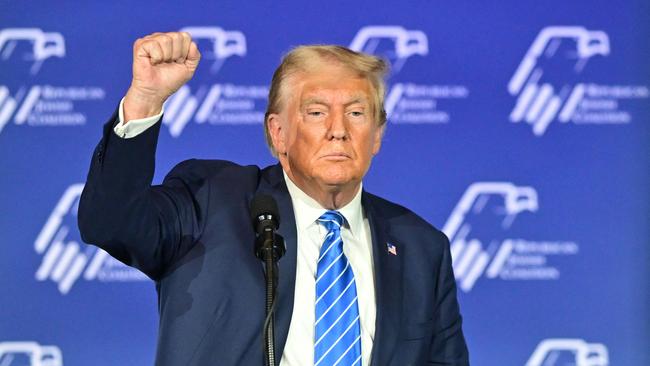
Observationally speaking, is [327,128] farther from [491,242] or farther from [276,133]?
[491,242]

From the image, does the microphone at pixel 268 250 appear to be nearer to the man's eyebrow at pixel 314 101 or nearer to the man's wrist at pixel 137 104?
the man's wrist at pixel 137 104

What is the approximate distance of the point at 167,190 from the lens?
2424mm

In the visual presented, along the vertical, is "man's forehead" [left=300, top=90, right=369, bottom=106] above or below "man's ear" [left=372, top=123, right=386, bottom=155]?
above

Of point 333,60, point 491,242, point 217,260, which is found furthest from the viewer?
point 491,242

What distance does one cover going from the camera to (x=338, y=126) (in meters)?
2.53

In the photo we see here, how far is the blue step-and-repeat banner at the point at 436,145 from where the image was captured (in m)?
4.23

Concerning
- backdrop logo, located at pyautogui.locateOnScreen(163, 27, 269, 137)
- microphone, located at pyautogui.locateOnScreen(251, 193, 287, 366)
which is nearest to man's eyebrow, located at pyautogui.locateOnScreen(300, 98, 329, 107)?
microphone, located at pyautogui.locateOnScreen(251, 193, 287, 366)

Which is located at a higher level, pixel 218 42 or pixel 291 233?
pixel 218 42

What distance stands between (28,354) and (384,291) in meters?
2.24

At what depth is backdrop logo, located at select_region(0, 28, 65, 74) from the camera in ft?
13.9

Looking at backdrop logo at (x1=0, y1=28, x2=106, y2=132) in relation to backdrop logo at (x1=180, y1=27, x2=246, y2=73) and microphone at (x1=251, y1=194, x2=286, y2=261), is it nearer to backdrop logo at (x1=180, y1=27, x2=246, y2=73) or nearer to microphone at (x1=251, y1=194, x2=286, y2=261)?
backdrop logo at (x1=180, y1=27, x2=246, y2=73)

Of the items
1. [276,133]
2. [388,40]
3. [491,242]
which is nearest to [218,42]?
[388,40]

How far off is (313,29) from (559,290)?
159cm

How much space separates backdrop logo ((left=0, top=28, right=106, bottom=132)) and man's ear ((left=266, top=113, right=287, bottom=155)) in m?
1.72
